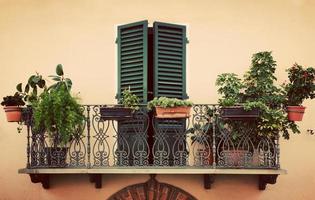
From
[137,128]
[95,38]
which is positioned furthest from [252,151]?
[95,38]

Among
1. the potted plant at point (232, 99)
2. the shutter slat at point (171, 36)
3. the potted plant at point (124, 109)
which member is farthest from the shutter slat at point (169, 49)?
the potted plant at point (124, 109)

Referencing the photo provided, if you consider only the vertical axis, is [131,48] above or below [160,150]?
above

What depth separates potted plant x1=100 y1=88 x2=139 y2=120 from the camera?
10.1 metres

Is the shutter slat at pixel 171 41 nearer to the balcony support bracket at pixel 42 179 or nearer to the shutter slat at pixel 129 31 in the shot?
the shutter slat at pixel 129 31

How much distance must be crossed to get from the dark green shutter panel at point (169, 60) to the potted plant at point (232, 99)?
0.71 metres

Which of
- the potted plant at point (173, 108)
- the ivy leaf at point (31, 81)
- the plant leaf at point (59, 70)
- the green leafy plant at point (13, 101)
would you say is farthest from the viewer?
the ivy leaf at point (31, 81)

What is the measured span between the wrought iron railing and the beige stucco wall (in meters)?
0.48

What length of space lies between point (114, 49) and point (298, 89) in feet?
10.3

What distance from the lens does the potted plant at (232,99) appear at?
9992mm

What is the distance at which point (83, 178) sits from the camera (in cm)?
1084

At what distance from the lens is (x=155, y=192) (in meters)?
10.7

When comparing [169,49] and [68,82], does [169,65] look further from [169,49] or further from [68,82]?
[68,82]

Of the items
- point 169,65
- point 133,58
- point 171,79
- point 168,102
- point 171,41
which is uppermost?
point 171,41

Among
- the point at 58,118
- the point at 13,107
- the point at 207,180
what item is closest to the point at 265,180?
the point at 207,180
